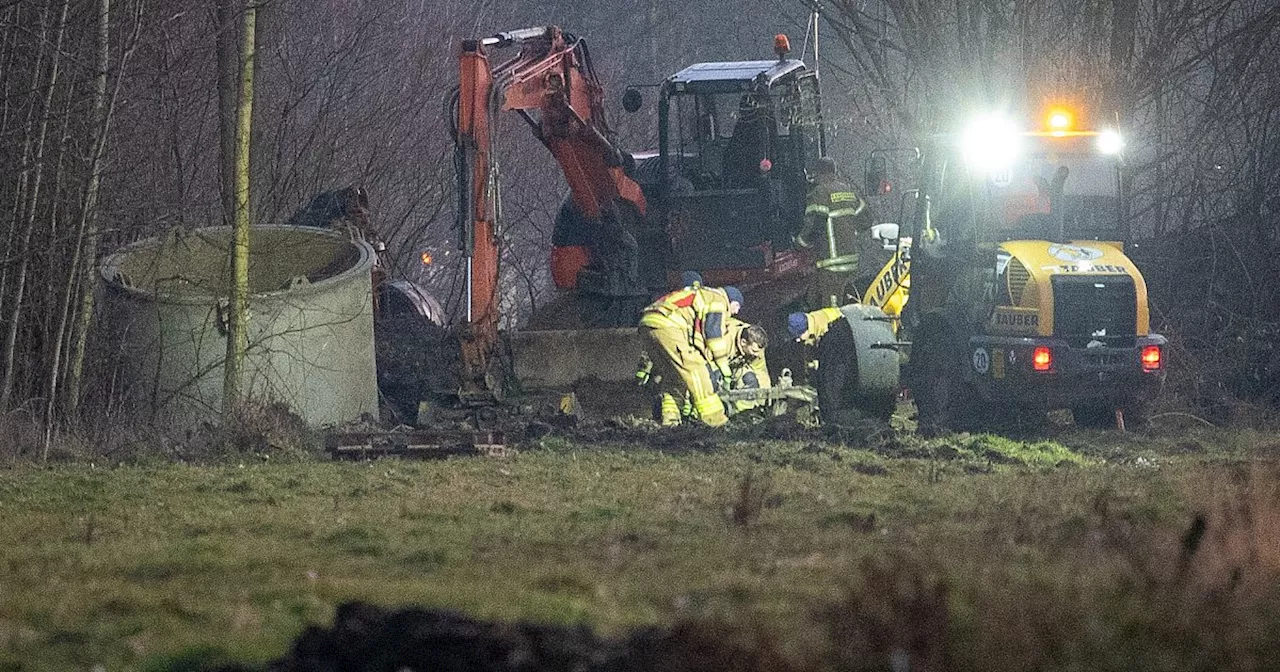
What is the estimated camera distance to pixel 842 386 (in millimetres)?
17031

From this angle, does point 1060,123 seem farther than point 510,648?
Yes

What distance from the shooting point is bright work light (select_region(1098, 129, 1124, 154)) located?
15430 mm

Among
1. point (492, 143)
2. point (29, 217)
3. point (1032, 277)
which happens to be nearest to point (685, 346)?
point (492, 143)

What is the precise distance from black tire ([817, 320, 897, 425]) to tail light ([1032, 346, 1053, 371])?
6.05ft

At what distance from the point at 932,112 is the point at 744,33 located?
38.1 m

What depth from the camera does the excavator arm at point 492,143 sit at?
1781 cm

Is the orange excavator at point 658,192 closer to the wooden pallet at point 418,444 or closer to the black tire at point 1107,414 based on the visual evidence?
the wooden pallet at point 418,444

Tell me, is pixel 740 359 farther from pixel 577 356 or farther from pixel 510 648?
pixel 510 648

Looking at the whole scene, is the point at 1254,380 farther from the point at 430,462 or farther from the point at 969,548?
the point at 969,548

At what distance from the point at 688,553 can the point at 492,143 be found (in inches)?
390

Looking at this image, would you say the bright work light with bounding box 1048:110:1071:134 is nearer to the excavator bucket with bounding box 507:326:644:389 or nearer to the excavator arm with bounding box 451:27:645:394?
the excavator bucket with bounding box 507:326:644:389

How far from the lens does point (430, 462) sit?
46.3 ft

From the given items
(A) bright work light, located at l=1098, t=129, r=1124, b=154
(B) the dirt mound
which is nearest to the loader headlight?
(A) bright work light, located at l=1098, t=129, r=1124, b=154

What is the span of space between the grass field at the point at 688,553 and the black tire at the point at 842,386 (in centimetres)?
238
